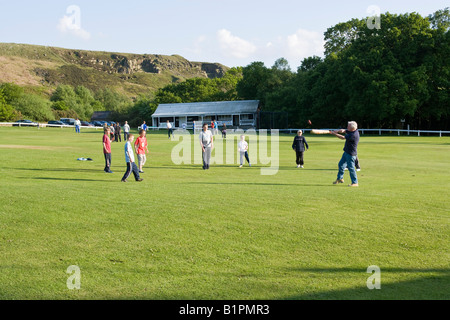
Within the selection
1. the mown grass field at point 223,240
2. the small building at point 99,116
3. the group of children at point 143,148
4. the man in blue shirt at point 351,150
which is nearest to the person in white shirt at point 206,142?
the group of children at point 143,148

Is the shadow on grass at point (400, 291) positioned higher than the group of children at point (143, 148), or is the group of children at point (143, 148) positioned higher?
the group of children at point (143, 148)

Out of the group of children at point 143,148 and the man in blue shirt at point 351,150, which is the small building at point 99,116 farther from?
the man in blue shirt at point 351,150

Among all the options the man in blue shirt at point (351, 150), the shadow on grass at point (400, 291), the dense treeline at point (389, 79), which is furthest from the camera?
the dense treeline at point (389, 79)

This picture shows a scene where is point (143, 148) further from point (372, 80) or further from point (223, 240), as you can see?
point (372, 80)

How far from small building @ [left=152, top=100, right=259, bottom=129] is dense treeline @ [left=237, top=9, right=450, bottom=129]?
43.9 feet

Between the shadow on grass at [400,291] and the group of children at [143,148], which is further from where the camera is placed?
the group of children at [143,148]

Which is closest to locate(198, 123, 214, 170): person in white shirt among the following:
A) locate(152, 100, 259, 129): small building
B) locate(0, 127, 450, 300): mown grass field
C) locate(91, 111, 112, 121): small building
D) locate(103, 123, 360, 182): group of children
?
locate(103, 123, 360, 182): group of children

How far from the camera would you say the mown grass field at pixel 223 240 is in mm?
5109

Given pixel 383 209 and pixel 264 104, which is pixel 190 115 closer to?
pixel 264 104

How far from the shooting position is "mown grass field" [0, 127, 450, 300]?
16.8 feet

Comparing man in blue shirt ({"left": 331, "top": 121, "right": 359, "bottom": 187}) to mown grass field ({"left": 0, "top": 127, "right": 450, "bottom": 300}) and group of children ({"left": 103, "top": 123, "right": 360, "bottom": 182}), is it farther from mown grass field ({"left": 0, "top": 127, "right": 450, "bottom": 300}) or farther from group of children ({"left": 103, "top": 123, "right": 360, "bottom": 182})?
group of children ({"left": 103, "top": 123, "right": 360, "bottom": 182})

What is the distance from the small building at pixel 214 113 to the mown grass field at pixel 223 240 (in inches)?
2420

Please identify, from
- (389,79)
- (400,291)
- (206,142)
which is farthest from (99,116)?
(400,291)
